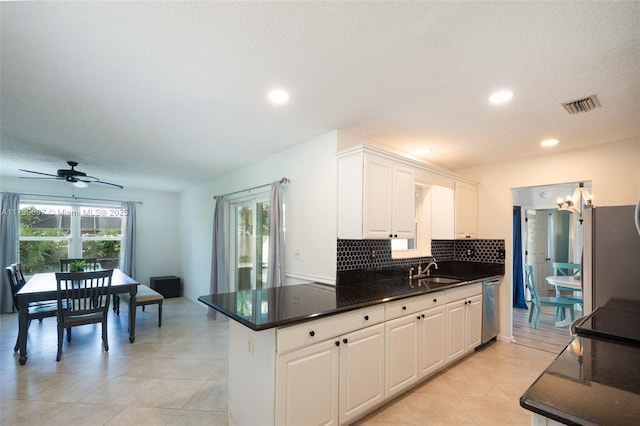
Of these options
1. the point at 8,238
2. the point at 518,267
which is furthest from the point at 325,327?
the point at 8,238

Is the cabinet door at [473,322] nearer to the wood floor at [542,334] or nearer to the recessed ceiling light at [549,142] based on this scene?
the wood floor at [542,334]

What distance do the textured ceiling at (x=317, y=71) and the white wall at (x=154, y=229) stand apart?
350cm

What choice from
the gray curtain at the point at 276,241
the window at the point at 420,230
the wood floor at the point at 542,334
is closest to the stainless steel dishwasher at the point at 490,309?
the wood floor at the point at 542,334

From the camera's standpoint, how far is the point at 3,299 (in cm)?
538

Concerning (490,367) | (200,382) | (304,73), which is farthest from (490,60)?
(200,382)

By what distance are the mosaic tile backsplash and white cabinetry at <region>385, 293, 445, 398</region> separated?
2.41ft

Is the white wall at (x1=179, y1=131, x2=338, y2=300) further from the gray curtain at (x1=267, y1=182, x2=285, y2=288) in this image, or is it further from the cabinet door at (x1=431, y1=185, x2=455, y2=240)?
the cabinet door at (x1=431, y1=185, x2=455, y2=240)

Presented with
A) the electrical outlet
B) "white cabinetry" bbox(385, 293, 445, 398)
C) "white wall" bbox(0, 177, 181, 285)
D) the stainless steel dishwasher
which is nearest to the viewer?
the electrical outlet

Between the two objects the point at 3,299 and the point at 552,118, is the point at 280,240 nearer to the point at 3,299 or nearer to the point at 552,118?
the point at 552,118

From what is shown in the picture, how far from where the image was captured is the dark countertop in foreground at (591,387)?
87cm

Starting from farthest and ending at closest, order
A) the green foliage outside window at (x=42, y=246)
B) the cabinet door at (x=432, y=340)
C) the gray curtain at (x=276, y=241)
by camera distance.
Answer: the green foliage outside window at (x=42, y=246), the gray curtain at (x=276, y=241), the cabinet door at (x=432, y=340)

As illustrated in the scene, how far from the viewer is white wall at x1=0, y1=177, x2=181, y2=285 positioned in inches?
268

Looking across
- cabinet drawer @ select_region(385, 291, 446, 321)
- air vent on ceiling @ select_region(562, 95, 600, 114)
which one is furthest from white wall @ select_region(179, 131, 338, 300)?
air vent on ceiling @ select_region(562, 95, 600, 114)

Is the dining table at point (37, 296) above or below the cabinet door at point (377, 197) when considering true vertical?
below
